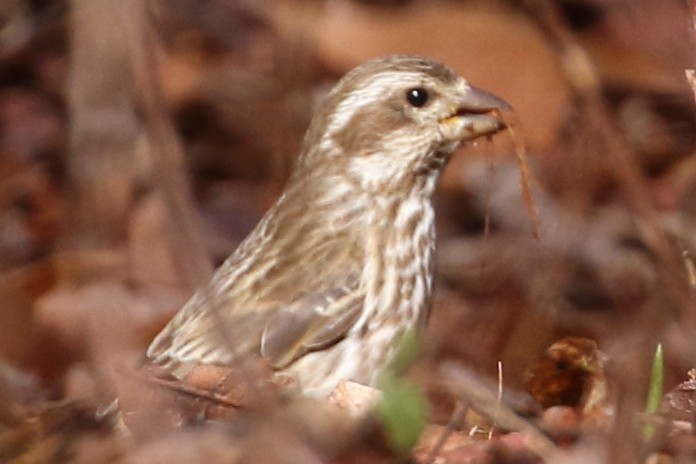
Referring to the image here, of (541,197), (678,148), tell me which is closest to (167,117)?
(541,197)

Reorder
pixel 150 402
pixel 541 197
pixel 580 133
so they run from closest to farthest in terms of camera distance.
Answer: pixel 150 402, pixel 580 133, pixel 541 197

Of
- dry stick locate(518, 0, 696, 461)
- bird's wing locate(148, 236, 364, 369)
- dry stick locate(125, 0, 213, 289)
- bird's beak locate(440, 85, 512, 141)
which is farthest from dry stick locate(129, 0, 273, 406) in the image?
bird's beak locate(440, 85, 512, 141)

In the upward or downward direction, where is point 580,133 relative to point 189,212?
downward

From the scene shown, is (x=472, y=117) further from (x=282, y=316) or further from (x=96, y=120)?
(x=96, y=120)

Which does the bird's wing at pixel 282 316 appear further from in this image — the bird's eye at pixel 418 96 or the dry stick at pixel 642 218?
the dry stick at pixel 642 218

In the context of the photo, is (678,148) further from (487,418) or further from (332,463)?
(332,463)

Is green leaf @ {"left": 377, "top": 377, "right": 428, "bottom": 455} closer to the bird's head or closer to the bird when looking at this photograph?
the bird

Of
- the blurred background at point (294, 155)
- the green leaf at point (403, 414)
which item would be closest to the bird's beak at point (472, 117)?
the blurred background at point (294, 155)
